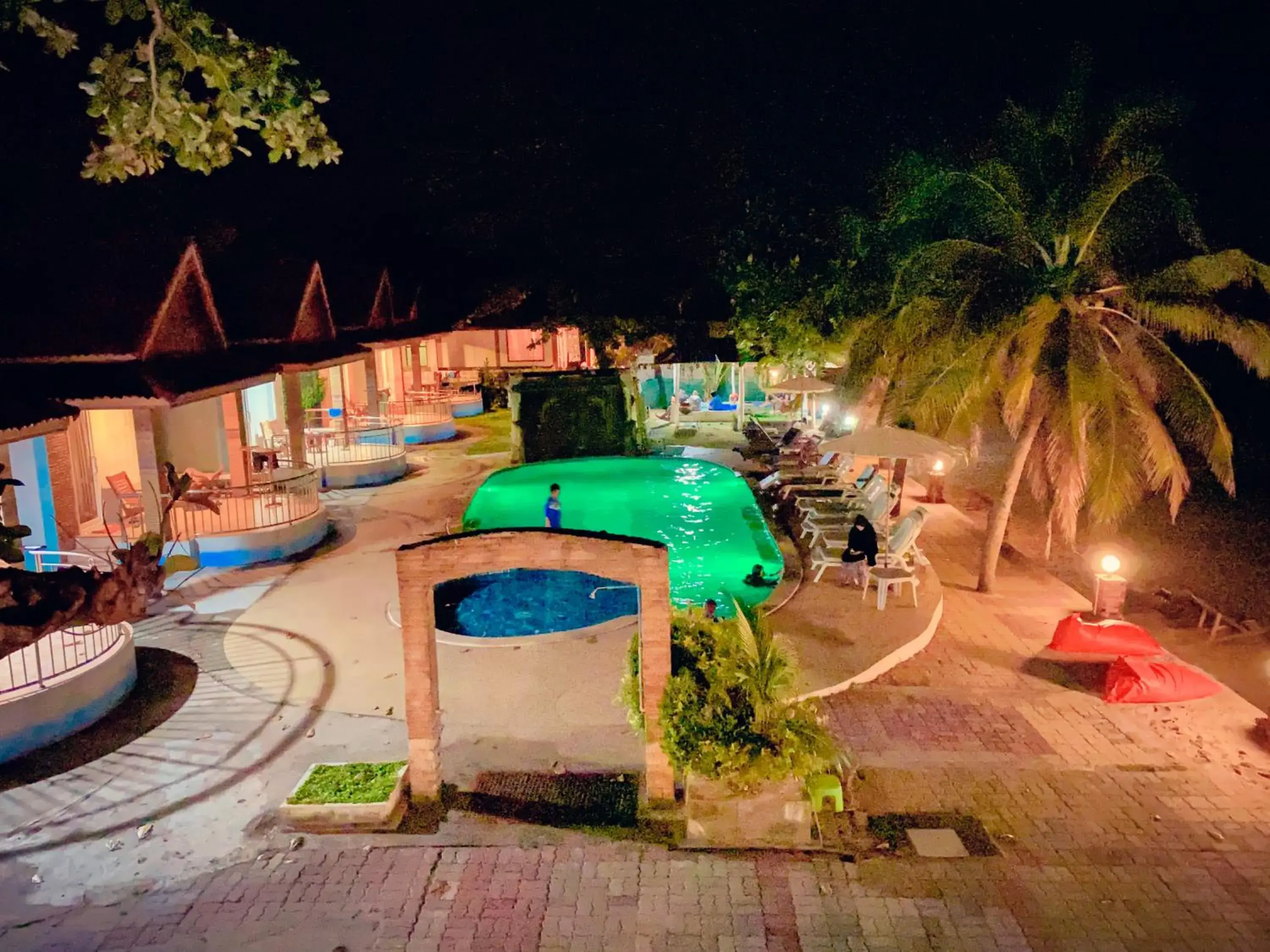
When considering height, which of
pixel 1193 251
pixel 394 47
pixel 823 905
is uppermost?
pixel 394 47

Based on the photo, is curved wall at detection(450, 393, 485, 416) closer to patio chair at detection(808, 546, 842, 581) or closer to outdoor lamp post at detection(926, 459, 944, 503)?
outdoor lamp post at detection(926, 459, 944, 503)

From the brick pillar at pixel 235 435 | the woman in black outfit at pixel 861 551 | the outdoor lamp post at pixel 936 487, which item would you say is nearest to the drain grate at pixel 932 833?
the woman in black outfit at pixel 861 551

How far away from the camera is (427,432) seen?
87.9 ft

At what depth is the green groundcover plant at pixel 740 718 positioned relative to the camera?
7.11m

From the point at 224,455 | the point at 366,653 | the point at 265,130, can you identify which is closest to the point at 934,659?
the point at 366,653

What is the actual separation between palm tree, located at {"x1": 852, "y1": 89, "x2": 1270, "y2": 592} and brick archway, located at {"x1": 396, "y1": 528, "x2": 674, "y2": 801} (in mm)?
6072

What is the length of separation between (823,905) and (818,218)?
20768 mm

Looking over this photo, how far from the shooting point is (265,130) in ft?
17.3

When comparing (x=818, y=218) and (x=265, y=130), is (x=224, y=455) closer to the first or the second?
(x=265, y=130)

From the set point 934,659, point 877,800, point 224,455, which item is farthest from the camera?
point 224,455

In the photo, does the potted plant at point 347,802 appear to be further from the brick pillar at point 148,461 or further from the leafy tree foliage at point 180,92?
the brick pillar at point 148,461

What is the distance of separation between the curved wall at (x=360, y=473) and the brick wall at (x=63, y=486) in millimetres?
6058

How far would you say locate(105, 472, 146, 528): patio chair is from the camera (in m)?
14.1

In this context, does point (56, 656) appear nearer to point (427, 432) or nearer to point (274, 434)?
point (274, 434)
